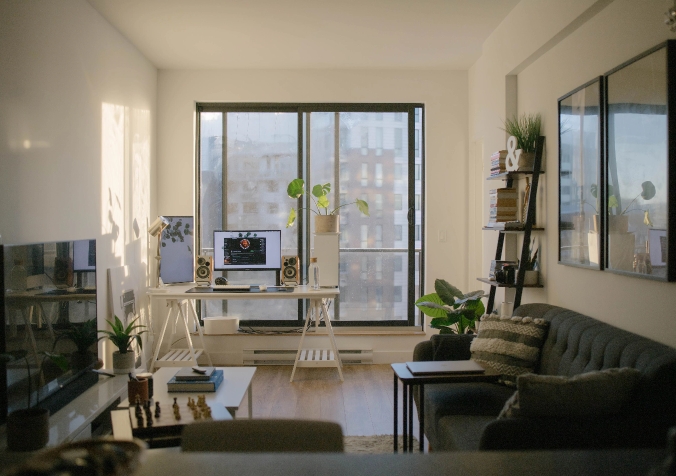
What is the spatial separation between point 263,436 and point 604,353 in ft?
6.10

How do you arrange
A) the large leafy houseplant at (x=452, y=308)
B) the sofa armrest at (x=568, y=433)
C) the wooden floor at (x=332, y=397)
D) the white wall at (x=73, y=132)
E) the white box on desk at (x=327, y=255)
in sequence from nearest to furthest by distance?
the sofa armrest at (x=568, y=433) < the white wall at (x=73, y=132) < the wooden floor at (x=332, y=397) < the large leafy houseplant at (x=452, y=308) < the white box on desk at (x=327, y=255)

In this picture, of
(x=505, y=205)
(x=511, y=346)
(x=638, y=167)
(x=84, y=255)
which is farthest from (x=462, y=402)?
(x=84, y=255)

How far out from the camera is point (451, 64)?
5629 mm

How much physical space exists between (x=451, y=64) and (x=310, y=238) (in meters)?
2.11

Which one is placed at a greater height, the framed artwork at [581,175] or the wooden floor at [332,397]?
the framed artwork at [581,175]

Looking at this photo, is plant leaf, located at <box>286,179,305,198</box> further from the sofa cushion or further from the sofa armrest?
the sofa armrest

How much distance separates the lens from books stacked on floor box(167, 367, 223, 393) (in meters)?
3.23

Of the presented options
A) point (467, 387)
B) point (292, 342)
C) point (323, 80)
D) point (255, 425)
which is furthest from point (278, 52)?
point (255, 425)

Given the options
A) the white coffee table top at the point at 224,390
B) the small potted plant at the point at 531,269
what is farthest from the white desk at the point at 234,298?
the small potted plant at the point at 531,269

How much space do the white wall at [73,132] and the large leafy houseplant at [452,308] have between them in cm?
244

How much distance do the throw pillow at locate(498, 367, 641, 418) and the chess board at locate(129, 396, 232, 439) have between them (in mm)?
1172

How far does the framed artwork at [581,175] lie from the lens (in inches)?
124

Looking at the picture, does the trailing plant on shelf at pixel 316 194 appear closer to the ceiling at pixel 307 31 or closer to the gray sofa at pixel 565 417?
→ the ceiling at pixel 307 31

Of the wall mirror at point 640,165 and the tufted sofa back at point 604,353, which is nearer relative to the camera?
the tufted sofa back at point 604,353
